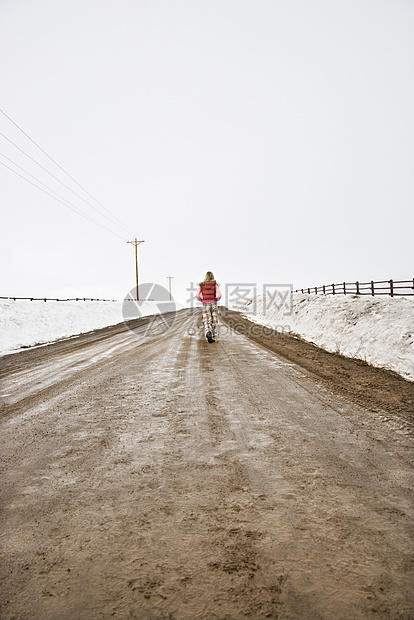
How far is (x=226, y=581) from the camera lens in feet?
5.04

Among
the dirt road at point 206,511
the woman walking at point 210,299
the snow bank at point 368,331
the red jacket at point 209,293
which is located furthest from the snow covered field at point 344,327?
the dirt road at point 206,511

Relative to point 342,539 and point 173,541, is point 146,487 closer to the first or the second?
point 173,541

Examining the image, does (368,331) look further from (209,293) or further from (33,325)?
(33,325)

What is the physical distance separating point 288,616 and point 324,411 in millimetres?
2759

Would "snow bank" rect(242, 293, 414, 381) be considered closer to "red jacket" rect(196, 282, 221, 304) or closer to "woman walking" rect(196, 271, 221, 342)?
"woman walking" rect(196, 271, 221, 342)

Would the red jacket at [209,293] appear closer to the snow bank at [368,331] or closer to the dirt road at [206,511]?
the snow bank at [368,331]

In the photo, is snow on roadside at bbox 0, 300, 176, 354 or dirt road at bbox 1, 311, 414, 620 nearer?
dirt road at bbox 1, 311, 414, 620

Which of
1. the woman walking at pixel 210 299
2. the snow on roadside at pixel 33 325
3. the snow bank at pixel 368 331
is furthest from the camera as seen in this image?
the snow on roadside at pixel 33 325

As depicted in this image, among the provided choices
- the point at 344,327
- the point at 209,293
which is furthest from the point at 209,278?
the point at 344,327

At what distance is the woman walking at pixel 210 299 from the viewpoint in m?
10.2

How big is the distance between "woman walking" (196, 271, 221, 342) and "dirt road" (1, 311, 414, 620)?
5.97m

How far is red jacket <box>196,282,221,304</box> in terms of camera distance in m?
10.5

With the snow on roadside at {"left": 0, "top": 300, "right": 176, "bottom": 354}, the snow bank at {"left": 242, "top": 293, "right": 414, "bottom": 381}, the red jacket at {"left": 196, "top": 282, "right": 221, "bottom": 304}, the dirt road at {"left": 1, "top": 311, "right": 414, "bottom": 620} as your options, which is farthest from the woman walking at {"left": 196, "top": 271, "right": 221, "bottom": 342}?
the snow on roadside at {"left": 0, "top": 300, "right": 176, "bottom": 354}

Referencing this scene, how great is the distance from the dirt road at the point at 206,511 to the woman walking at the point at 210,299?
5.97 metres
